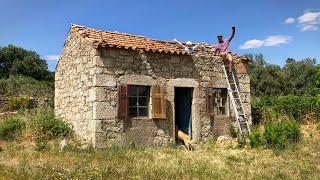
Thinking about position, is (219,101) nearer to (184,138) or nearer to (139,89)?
(184,138)

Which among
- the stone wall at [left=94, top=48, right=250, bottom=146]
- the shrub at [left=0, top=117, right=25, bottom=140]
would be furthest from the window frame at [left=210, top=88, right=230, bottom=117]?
the shrub at [left=0, top=117, right=25, bottom=140]

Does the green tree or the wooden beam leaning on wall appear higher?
the green tree

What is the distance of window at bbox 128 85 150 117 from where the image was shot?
1178 cm

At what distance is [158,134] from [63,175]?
5100mm

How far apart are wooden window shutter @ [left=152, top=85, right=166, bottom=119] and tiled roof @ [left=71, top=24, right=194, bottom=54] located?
4.13 feet

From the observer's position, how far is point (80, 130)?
38.9 feet

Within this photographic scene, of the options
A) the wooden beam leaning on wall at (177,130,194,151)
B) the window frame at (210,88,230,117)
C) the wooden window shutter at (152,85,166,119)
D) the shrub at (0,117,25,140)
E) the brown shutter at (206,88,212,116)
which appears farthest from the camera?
the window frame at (210,88,230,117)

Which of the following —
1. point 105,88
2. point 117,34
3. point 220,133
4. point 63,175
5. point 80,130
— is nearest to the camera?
point 63,175

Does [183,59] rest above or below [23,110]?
above

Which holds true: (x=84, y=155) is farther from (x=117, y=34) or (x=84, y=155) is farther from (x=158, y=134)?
(x=117, y=34)

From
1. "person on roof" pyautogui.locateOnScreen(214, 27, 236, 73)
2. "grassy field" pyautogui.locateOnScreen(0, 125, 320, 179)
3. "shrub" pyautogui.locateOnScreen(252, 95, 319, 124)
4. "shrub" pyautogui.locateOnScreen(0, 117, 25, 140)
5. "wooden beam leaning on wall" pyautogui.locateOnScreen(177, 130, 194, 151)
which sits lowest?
"grassy field" pyautogui.locateOnScreen(0, 125, 320, 179)

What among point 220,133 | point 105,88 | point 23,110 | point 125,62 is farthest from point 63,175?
point 23,110

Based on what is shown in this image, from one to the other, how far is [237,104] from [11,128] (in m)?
7.84

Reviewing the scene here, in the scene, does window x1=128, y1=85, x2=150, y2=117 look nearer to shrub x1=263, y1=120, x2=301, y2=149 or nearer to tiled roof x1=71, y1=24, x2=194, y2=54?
tiled roof x1=71, y1=24, x2=194, y2=54
